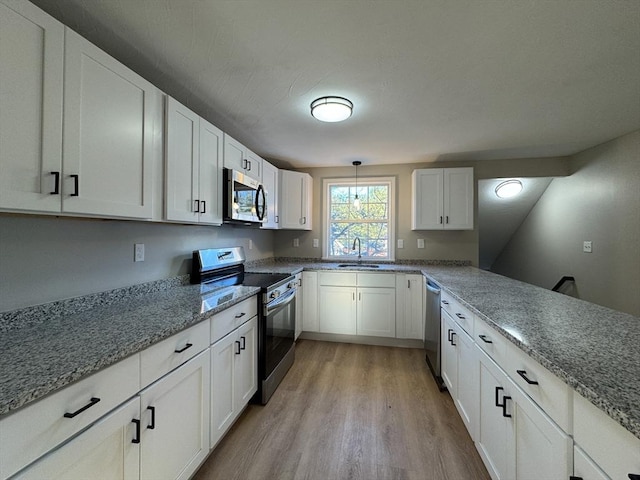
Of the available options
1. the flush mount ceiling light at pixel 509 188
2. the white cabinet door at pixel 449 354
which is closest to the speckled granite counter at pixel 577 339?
the white cabinet door at pixel 449 354

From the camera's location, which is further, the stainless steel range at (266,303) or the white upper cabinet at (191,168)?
the stainless steel range at (266,303)

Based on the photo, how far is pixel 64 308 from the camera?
1271 mm

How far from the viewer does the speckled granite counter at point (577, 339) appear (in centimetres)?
67

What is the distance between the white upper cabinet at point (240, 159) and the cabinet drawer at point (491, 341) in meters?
2.19

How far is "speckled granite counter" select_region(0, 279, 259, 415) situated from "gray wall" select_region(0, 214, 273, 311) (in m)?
0.07

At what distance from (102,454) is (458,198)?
12.2 ft

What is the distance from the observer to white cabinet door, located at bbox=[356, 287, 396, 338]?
3156mm

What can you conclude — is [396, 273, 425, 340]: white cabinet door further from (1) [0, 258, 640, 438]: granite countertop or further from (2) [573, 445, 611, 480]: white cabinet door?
(2) [573, 445, 611, 480]: white cabinet door

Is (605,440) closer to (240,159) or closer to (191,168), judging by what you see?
A: (191,168)

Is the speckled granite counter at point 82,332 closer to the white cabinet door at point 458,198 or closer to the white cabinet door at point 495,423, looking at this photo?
the white cabinet door at point 495,423

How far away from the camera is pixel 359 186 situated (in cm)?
393

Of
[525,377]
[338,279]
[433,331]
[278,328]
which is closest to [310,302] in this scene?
[338,279]

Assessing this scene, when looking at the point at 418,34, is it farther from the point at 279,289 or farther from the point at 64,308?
the point at 64,308

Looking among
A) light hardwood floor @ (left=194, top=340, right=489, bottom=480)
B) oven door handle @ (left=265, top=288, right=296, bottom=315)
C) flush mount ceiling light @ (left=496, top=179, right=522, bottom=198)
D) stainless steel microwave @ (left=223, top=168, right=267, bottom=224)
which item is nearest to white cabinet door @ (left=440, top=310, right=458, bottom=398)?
light hardwood floor @ (left=194, top=340, right=489, bottom=480)
